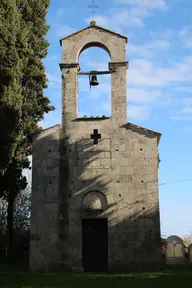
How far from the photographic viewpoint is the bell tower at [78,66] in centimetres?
1448

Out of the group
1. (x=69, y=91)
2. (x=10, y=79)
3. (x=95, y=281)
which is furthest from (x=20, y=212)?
(x=95, y=281)

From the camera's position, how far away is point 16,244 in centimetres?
2488

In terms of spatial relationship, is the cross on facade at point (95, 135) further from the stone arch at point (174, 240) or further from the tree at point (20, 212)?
the tree at point (20, 212)

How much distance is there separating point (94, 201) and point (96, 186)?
49 centimetres

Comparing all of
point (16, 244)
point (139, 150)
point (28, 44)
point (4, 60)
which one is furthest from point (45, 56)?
point (16, 244)

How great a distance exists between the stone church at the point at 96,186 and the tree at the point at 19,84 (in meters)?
2.17

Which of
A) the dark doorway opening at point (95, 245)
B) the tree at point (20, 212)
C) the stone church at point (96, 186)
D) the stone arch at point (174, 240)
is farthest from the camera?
the tree at point (20, 212)

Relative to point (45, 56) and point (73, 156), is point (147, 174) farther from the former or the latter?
point (45, 56)

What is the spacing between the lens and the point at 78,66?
14.9 meters

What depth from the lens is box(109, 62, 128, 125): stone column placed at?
14.4 m

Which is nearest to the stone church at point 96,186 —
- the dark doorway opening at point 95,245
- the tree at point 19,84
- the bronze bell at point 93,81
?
the dark doorway opening at point 95,245

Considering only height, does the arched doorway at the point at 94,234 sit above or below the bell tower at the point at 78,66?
below

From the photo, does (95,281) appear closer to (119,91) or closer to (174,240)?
(119,91)

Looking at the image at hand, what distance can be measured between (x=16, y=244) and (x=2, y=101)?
11.8 meters
